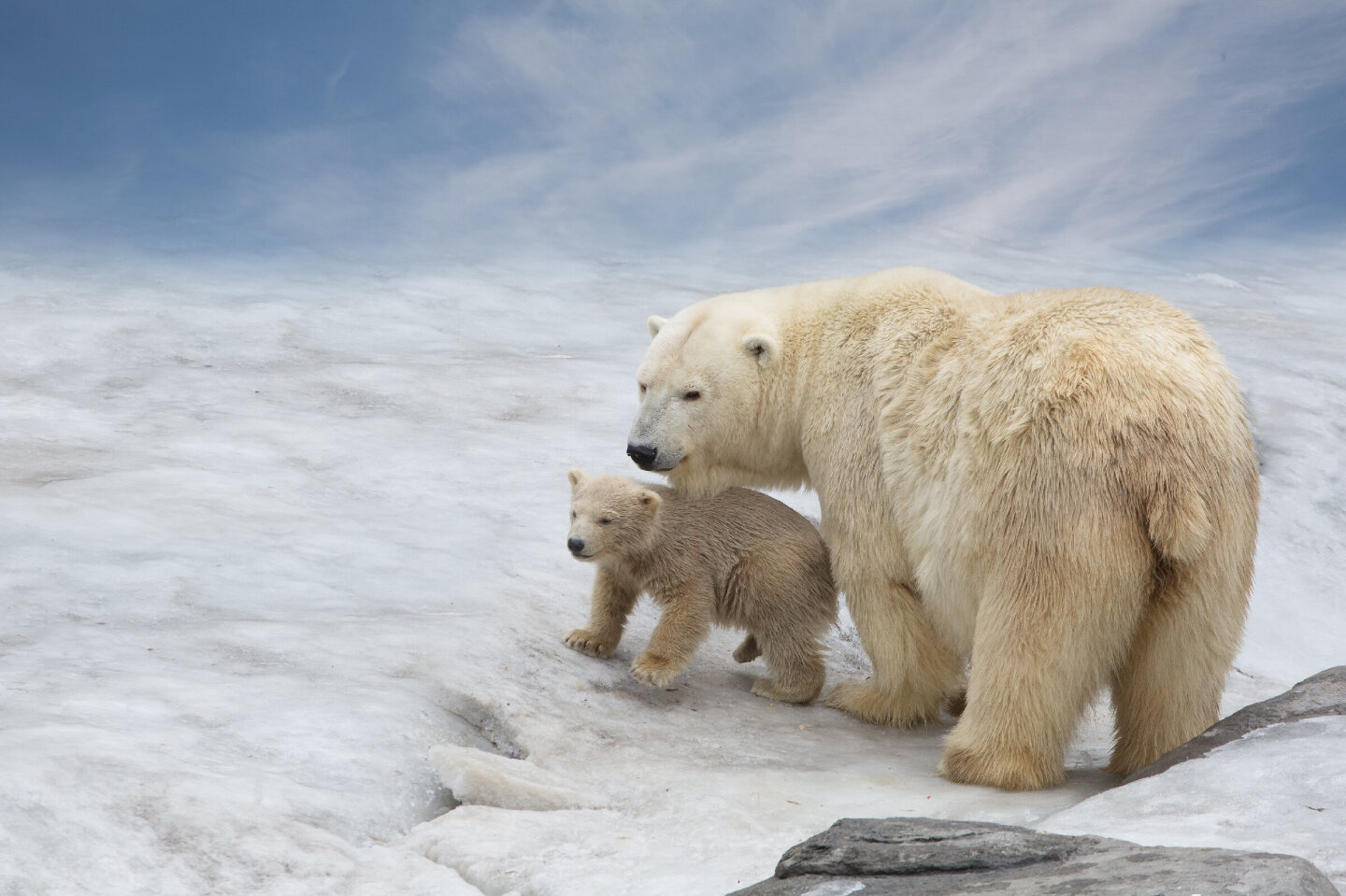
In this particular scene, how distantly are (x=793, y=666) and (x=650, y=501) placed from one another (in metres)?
0.91

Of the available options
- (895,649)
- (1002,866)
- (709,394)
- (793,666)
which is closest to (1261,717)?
(1002,866)

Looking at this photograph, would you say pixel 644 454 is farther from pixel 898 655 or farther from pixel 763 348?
pixel 898 655

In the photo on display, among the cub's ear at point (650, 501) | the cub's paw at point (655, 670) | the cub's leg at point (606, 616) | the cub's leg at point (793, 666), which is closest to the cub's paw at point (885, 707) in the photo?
the cub's leg at point (793, 666)

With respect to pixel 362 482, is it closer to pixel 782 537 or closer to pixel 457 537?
pixel 457 537

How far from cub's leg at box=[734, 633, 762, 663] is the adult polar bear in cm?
90

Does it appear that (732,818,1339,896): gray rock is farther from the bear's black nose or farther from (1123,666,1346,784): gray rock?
the bear's black nose

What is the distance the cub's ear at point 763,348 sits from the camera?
4.66 m

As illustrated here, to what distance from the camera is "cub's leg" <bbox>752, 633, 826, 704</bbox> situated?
480 cm

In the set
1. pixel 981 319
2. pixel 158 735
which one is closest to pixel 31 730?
pixel 158 735

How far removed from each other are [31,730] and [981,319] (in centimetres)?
321

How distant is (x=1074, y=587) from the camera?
10.9 ft

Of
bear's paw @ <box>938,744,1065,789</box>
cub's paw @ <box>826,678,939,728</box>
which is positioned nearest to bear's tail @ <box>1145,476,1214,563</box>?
bear's paw @ <box>938,744,1065,789</box>

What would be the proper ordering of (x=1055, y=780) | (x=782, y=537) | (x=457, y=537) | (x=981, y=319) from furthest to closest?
(x=457, y=537), (x=782, y=537), (x=981, y=319), (x=1055, y=780)

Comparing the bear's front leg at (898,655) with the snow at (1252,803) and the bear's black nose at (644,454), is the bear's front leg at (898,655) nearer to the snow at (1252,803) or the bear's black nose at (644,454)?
the bear's black nose at (644,454)
